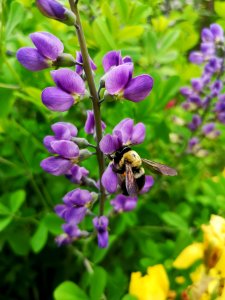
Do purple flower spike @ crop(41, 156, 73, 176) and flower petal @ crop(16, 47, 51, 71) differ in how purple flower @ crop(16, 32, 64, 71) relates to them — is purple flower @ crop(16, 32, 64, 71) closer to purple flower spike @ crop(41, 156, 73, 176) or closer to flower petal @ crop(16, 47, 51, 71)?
flower petal @ crop(16, 47, 51, 71)

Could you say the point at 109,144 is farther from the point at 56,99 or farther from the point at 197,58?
the point at 197,58

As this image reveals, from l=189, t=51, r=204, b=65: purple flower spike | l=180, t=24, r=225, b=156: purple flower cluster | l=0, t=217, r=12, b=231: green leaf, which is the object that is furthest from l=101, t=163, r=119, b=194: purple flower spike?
l=189, t=51, r=204, b=65: purple flower spike

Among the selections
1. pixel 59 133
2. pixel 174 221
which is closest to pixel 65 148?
pixel 59 133

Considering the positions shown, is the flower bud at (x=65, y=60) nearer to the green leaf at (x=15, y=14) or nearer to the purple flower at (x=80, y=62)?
Result: the purple flower at (x=80, y=62)

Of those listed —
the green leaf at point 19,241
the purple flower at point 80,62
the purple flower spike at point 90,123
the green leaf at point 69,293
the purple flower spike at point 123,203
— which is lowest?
the green leaf at point 19,241

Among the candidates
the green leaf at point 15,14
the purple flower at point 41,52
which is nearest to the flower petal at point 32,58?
the purple flower at point 41,52

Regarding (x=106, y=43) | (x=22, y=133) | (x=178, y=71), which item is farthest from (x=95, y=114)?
(x=178, y=71)
